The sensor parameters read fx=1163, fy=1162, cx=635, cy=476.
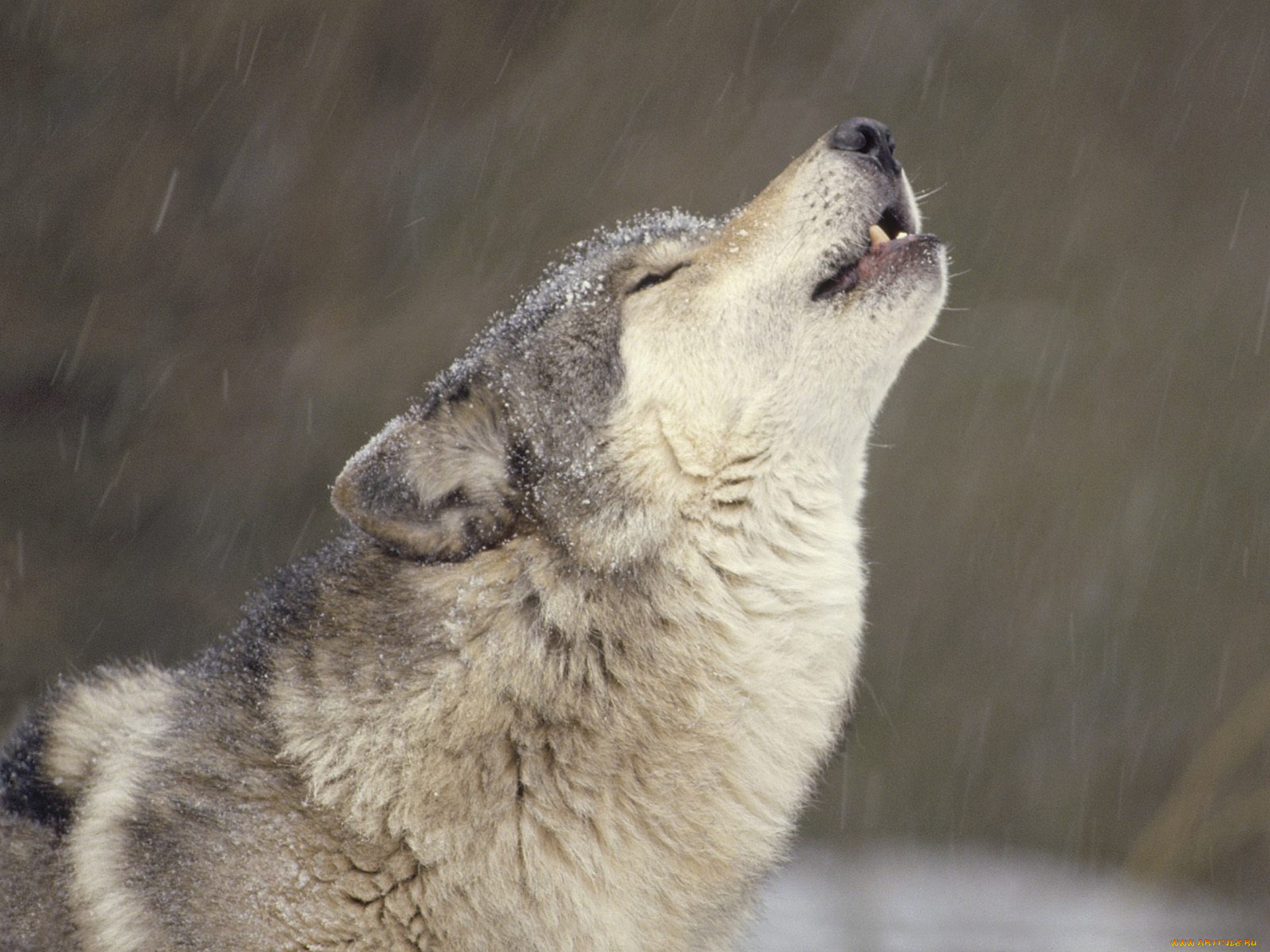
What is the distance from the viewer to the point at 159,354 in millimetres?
7277

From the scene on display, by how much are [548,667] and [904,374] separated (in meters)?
5.90

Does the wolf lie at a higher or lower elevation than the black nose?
lower

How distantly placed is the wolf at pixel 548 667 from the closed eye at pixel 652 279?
0.04ft

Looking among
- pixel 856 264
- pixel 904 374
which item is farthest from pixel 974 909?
pixel 856 264

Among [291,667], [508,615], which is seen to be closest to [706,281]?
[508,615]

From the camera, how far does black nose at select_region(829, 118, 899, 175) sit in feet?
9.65

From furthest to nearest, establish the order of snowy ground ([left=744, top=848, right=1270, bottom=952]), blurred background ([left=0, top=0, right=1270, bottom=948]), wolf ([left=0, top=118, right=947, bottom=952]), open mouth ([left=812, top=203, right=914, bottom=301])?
1. blurred background ([left=0, top=0, right=1270, bottom=948])
2. snowy ground ([left=744, top=848, right=1270, bottom=952])
3. open mouth ([left=812, top=203, right=914, bottom=301])
4. wolf ([left=0, top=118, right=947, bottom=952])

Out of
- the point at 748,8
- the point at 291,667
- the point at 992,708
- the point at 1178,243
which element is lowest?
the point at 291,667

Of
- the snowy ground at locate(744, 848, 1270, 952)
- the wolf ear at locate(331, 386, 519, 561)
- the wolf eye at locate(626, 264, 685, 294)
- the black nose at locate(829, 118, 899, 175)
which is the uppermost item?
the black nose at locate(829, 118, 899, 175)

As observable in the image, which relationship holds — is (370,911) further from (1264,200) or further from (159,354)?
(1264,200)

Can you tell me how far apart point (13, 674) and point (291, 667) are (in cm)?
546

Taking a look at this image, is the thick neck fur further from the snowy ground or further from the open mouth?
the snowy ground

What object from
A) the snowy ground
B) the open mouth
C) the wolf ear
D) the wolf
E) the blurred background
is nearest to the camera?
the wolf

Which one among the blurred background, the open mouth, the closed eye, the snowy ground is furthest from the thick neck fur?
the blurred background
